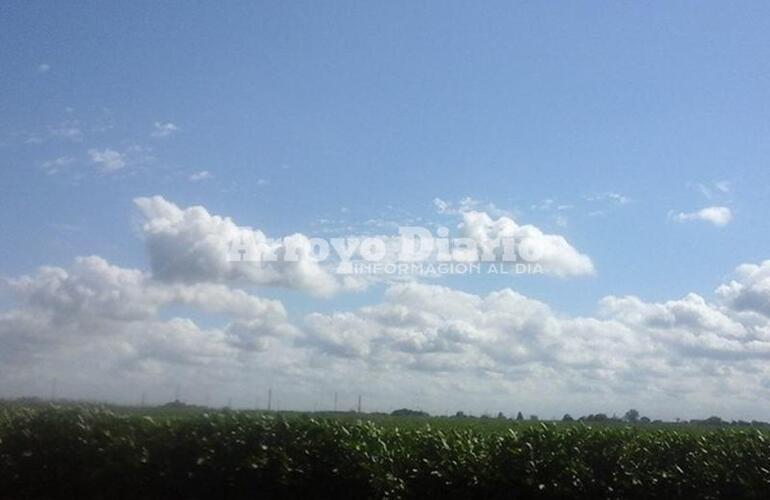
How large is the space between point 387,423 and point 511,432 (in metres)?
2.59

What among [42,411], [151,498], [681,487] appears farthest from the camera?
[42,411]

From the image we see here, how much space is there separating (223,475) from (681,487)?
8.07 meters

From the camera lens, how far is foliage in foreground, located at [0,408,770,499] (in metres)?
15.6

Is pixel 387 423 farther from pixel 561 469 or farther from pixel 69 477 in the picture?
pixel 69 477

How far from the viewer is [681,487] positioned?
15539mm

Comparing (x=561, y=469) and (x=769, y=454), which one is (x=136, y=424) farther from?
(x=769, y=454)

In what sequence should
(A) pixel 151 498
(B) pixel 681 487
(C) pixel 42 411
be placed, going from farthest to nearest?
(C) pixel 42 411, (A) pixel 151 498, (B) pixel 681 487

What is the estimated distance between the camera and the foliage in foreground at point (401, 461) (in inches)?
615

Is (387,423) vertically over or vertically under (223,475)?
over

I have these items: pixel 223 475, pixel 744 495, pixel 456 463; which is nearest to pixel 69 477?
pixel 223 475

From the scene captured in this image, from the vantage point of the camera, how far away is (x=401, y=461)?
52.2 feet

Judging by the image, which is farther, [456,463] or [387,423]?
[387,423]

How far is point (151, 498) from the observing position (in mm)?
16891

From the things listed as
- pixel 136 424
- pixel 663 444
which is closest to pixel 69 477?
pixel 136 424
